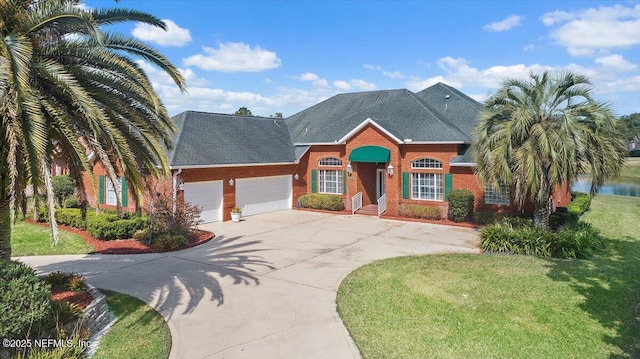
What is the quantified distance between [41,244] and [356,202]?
1583cm

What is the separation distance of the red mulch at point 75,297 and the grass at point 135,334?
23.7 inches

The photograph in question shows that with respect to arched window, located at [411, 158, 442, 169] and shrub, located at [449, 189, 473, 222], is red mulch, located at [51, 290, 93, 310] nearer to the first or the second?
shrub, located at [449, 189, 473, 222]

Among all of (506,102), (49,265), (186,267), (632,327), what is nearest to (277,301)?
(186,267)

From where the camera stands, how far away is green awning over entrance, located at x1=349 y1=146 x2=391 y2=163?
23.2m

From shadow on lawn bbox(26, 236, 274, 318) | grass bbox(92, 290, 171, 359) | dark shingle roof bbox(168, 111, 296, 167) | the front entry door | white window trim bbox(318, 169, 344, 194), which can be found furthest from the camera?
the front entry door

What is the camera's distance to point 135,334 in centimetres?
771

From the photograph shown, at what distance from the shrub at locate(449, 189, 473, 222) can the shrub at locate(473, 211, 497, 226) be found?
44cm

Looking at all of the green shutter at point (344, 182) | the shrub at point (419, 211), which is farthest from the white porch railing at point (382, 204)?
the green shutter at point (344, 182)

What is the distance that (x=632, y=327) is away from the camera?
7.86m

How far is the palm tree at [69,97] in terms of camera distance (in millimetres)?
6453

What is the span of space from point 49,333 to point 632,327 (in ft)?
35.0

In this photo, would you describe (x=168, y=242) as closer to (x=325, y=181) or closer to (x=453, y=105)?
(x=325, y=181)

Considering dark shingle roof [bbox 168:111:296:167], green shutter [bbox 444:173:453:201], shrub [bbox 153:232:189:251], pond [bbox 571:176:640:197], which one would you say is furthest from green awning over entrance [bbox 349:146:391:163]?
pond [bbox 571:176:640:197]

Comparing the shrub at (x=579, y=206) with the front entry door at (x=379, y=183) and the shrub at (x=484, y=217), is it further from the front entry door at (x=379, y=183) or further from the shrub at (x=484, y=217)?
the front entry door at (x=379, y=183)
